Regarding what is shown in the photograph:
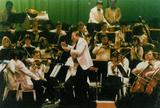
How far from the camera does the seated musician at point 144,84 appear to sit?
11.1 feet

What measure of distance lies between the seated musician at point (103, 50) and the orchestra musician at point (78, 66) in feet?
0.24

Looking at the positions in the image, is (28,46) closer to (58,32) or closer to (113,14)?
(58,32)

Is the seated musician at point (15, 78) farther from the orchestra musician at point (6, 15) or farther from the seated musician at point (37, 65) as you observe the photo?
the orchestra musician at point (6, 15)

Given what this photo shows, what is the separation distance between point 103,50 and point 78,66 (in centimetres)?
27

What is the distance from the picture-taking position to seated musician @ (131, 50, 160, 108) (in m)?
3.40

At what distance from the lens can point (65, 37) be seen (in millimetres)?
3375

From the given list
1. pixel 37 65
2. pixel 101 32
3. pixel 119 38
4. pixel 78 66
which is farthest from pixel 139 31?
pixel 37 65

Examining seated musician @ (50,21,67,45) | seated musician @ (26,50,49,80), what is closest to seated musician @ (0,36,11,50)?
seated musician @ (26,50,49,80)

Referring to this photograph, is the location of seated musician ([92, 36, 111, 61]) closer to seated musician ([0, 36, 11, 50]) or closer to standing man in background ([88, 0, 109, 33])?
standing man in background ([88, 0, 109, 33])

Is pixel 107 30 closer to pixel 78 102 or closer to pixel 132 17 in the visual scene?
pixel 132 17

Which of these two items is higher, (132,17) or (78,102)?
(132,17)

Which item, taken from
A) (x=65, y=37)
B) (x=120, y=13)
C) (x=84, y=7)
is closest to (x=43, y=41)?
(x=65, y=37)

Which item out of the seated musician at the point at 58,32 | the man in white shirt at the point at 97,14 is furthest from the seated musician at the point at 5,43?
the man in white shirt at the point at 97,14

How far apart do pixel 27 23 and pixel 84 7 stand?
525mm
